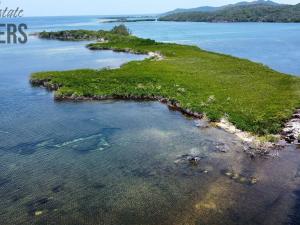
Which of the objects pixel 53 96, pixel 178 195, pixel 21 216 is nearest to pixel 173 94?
pixel 53 96

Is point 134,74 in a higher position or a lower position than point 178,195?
higher

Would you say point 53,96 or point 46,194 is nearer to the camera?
point 46,194

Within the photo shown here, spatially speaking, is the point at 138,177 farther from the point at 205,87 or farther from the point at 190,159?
the point at 205,87

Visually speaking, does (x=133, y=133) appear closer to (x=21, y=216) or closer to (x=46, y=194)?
(x=46, y=194)

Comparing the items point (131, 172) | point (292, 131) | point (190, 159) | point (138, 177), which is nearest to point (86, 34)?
point (292, 131)

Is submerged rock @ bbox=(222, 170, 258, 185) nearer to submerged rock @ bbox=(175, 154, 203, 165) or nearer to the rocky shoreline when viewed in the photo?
submerged rock @ bbox=(175, 154, 203, 165)

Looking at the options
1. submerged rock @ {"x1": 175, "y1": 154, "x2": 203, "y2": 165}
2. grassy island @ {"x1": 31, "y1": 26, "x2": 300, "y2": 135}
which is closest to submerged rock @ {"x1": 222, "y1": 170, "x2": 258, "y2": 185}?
submerged rock @ {"x1": 175, "y1": 154, "x2": 203, "y2": 165}
